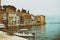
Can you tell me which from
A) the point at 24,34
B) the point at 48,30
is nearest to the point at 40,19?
the point at 48,30

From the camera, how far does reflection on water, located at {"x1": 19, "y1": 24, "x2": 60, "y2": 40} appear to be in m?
2.03

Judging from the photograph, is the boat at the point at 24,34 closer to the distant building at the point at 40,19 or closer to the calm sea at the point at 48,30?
the calm sea at the point at 48,30

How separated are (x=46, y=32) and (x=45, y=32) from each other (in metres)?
0.01

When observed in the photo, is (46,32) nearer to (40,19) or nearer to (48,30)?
(48,30)

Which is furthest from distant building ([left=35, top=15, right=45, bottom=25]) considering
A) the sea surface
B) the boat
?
the boat

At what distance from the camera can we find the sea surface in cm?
203

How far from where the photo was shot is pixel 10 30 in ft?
6.63

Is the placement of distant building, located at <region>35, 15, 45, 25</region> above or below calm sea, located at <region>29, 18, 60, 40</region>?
above

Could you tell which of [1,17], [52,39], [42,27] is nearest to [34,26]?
[42,27]

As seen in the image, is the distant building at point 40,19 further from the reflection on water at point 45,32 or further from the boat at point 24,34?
the boat at point 24,34

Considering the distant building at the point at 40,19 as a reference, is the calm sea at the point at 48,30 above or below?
below

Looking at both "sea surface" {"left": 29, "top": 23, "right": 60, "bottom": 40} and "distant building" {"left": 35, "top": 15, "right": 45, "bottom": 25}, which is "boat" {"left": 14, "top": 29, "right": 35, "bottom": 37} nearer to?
"sea surface" {"left": 29, "top": 23, "right": 60, "bottom": 40}

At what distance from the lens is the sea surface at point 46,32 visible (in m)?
2.03

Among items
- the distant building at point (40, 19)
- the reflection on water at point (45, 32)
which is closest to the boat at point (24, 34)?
the reflection on water at point (45, 32)
